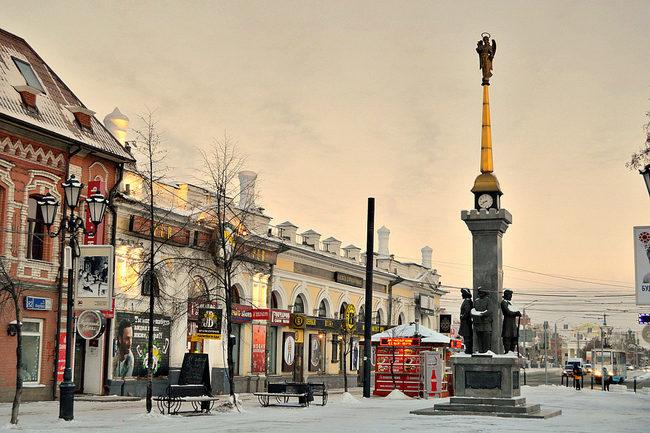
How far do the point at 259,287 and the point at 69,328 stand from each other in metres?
22.6

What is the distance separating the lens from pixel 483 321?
23.6m

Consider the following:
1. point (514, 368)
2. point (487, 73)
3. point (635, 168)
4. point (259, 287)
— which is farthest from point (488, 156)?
point (259, 287)

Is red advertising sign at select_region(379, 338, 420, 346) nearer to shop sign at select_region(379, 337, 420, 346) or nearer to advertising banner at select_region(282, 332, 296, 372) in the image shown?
shop sign at select_region(379, 337, 420, 346)

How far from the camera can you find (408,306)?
61.6m

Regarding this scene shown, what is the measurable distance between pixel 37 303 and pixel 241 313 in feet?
39.3

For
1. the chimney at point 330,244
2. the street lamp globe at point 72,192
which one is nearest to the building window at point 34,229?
the street lamp globe at point 72,192

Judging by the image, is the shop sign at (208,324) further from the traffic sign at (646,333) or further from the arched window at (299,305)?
the traffic sign at (646,333)

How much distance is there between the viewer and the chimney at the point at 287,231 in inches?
1764

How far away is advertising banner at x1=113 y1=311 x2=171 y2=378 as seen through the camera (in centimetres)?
3148

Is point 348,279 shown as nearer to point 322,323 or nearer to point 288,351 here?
point 322,323

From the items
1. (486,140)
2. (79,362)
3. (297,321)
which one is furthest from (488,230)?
(297,321)

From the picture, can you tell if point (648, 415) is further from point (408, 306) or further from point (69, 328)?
point (408, 306)

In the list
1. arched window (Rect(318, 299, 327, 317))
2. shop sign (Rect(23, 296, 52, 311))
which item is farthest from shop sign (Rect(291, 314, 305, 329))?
shop sign (Rect(23, 296, 52, 311))

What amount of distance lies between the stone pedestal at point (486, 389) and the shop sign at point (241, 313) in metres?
15.3
